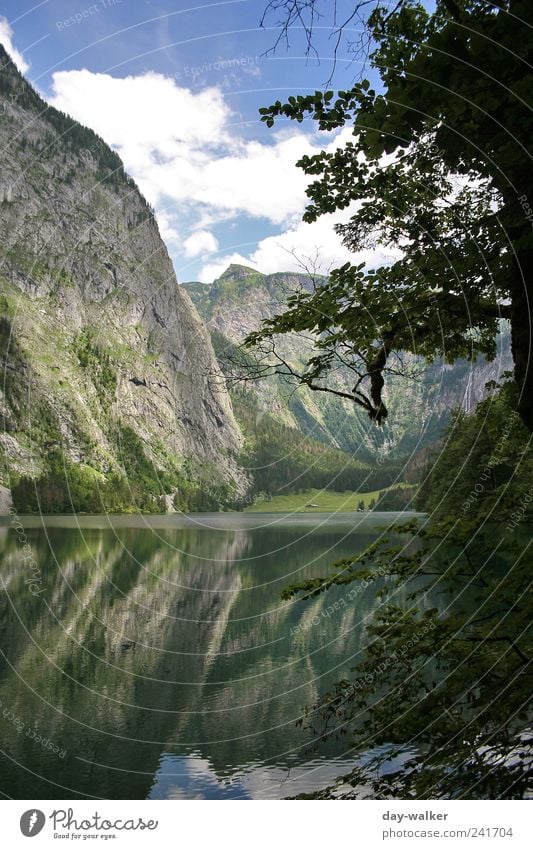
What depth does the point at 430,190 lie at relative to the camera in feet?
19.3

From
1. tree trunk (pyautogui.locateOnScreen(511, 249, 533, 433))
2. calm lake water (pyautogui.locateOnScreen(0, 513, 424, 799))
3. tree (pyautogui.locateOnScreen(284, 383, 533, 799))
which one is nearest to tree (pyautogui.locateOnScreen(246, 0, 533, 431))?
tree trunk (pyautogui.locateOnScreen(511, 249, 533, 433))

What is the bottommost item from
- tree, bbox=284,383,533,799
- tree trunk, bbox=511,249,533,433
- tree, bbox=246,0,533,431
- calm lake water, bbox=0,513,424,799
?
calm lake water, bbox=0,513,424,799

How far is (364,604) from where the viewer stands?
35.8m

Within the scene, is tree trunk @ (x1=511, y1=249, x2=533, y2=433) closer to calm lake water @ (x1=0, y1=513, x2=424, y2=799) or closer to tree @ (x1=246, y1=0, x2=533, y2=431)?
tree @ (x1=246, y1=0, x2=533, y2=431)

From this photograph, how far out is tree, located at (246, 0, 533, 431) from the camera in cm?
333

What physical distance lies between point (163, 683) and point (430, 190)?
2080 cm

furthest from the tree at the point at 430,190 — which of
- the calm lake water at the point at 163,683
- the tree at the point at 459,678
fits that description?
the calm lake water at the point at 163,683

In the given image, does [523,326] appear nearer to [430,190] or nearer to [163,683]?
[430,190]

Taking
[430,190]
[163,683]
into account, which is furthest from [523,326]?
[163,683]

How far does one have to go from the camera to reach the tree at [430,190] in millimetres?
3328

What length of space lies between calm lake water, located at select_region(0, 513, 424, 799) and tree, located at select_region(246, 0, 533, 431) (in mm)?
3627

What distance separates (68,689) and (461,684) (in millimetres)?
19386

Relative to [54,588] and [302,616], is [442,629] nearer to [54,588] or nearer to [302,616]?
[302,616]

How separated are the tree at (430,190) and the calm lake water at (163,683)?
3.63 m
